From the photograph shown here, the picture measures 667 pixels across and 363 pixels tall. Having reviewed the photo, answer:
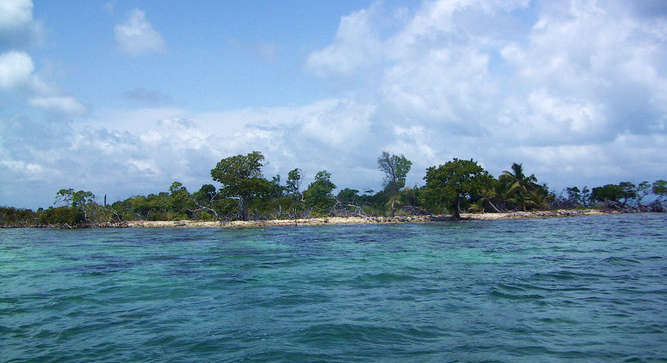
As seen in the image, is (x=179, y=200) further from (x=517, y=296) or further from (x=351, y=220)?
(x=517, y=296)

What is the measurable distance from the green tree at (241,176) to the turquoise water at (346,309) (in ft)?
100

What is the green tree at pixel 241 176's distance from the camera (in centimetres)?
4816

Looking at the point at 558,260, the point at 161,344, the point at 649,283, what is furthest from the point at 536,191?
the point at 161,344

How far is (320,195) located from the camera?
189ft

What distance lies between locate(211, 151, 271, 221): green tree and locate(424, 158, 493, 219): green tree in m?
19.4

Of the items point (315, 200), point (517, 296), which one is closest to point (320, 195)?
point (315, 200)

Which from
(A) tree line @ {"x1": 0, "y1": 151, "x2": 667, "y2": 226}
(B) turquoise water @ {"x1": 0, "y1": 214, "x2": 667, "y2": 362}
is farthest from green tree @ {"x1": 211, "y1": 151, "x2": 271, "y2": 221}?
(B) turquoise water @ {"x1": 0, "y1": 214, "x2": 667, "y2": 362}

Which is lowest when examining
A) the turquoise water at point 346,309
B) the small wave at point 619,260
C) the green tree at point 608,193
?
the turquoise water at point 346,309

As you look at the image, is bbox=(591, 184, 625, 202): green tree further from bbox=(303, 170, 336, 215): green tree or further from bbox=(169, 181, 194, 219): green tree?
bbox=(169, 181, 194, 219): green tree

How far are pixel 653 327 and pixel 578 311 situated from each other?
134cm

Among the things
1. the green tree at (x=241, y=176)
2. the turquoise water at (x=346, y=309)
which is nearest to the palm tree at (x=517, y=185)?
the green tree at (x=241, y=176)

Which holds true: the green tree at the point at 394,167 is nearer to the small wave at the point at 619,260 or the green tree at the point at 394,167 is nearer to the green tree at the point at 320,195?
the green tree at the point at 320,195

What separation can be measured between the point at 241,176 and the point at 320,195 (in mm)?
12656

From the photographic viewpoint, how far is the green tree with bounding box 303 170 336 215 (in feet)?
179
